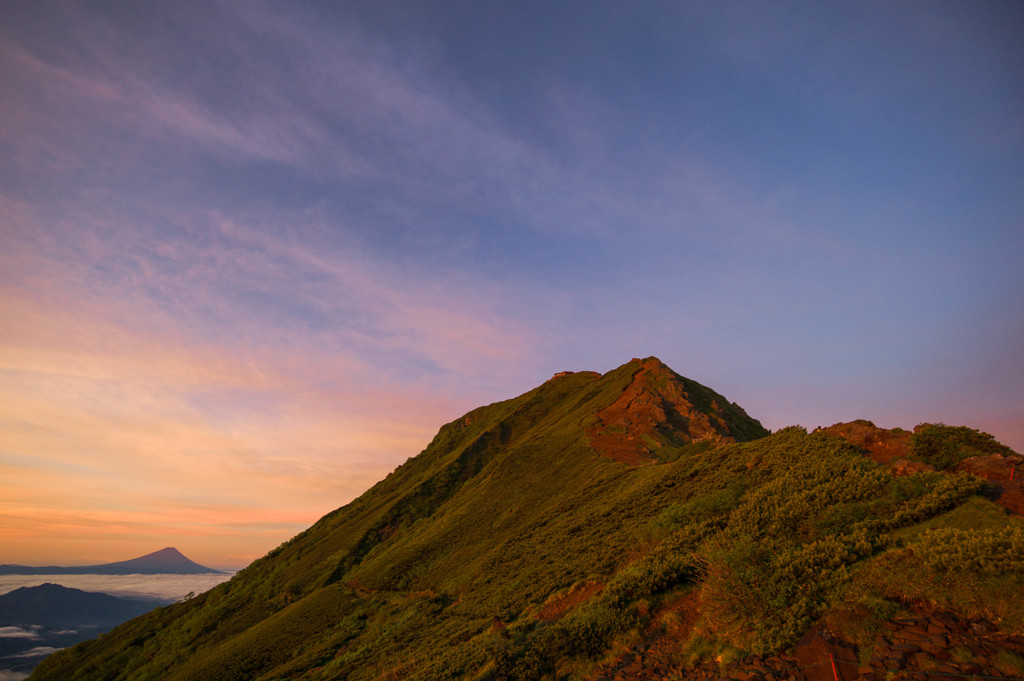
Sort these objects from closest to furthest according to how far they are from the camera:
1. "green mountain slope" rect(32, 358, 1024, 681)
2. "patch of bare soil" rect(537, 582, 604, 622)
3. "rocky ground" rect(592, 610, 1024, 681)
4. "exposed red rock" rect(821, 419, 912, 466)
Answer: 1. "rocky ground" rect(592, 610, 1024, 681)
2. "green mountain slope" rect(32, 358, 1024, 681)
3. "patch of bare soil" rect(537, 582, 604, 622)
4. "exposed red rock" rect(821, 419, 912, 466)

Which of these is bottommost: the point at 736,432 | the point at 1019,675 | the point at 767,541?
the point at 1019,675

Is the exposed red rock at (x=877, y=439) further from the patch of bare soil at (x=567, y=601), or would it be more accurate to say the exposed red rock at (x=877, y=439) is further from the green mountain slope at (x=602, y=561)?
the patch of bare soil at (x=567, y=601)

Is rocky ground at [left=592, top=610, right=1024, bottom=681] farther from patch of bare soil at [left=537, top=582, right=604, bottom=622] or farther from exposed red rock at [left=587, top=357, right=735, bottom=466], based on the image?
exposed red rock at [left=587, top=357, right=735, bottom=466]

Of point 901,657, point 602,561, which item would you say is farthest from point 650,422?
point 901,657

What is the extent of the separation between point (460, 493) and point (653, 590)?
44.2 meters

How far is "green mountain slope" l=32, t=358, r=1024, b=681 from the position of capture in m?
13.9

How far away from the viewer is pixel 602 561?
24.1 m

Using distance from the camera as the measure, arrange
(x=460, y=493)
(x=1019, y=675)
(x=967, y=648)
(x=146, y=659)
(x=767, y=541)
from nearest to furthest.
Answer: (x=1019, y=675), (x=967, y=648), (x=767, y=541), (x=146, y=659), (x=460, y=493)

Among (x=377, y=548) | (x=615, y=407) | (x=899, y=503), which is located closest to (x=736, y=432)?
(x=615, y=407)

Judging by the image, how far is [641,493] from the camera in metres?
31.7

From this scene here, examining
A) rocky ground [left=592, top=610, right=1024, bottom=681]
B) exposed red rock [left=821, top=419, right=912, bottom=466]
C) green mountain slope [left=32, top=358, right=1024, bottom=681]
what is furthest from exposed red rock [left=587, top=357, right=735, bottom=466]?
rocky ground [left=592, top=610, right=1024, bottom=681]

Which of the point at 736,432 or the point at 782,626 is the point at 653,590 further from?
the point at 736,432

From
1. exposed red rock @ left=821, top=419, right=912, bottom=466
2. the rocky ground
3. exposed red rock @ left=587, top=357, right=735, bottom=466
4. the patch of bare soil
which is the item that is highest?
exposed red rock @ left=587, top=357, right=735, bottom=466

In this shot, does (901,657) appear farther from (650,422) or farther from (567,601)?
(650,422)
